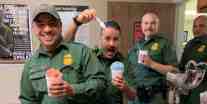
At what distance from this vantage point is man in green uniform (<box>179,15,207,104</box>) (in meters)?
3.13

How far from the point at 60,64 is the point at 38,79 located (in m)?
0.15

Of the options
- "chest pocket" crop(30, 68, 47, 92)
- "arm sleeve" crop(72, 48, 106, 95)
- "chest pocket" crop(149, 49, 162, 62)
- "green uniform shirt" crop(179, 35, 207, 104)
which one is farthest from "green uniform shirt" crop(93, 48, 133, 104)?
"green uniform shirt" crop(179, 35, 207, 104)

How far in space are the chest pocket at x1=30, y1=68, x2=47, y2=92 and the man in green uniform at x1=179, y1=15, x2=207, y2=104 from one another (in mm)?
1851

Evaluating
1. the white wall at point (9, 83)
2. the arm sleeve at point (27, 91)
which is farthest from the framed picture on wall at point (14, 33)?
the arm sleeve at point (27, 91)

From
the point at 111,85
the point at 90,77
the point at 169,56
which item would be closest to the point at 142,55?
the point at 169,56

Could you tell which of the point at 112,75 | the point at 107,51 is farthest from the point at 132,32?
the point at 112,75

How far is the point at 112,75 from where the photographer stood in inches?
77.8

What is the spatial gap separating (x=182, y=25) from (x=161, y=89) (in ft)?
8.27

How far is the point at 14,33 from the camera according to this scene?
4453mm

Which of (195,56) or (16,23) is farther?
(16,23)

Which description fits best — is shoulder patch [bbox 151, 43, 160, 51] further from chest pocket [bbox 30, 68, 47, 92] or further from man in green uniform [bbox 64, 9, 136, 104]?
chest pocket [bbox 30, 68, 47, 92]

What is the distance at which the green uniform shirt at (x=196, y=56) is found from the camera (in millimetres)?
3127

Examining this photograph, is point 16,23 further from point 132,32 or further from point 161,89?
point 161,89

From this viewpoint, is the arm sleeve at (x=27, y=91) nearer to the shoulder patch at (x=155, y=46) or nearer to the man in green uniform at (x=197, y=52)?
the shoulder patch at (x=155, y=46)
